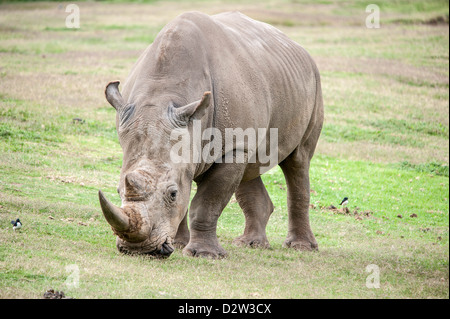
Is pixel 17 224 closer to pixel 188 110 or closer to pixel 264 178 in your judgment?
pixel 188 110

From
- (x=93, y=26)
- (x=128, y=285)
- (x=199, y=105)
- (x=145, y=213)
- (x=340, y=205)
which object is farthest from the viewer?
(x=93, y=26)

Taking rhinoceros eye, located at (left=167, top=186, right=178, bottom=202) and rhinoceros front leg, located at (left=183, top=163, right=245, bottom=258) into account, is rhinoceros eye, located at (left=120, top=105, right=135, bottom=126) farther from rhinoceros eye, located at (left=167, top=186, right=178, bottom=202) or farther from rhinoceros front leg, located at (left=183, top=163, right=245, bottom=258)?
rhinoceros front leg, located at (left=183, top=163, right=245, bottom=258)

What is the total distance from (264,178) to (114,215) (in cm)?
893

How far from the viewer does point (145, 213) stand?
742cm

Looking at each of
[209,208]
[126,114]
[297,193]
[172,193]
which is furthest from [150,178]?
[297,193]

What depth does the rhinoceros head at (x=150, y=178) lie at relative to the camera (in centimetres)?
738

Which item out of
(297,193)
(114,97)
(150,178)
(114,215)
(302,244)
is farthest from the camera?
(297,193)

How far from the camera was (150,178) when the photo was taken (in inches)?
297

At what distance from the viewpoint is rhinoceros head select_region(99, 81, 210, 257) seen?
7.38 meters

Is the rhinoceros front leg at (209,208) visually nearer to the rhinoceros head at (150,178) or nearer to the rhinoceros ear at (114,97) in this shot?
the rhinoceros head at (150,178)
